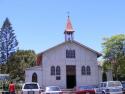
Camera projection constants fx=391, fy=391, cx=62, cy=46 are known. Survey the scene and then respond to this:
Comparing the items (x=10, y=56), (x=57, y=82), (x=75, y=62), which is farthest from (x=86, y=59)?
(x=10, y=56)

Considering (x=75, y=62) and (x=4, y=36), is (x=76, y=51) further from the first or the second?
(x=4, y=36)

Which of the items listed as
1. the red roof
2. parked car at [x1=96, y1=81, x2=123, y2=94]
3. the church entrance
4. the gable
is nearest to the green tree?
the red roof

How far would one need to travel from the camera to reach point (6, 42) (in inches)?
3546

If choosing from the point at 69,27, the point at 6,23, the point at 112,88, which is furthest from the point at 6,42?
the point at 112,88

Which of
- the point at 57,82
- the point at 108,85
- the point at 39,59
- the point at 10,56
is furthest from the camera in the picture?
the point at 10,56

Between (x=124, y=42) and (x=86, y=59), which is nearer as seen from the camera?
(x=86, y=59)

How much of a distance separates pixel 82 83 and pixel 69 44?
6.56 m

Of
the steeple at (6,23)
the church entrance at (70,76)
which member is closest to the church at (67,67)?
the church entrance at (70,76)

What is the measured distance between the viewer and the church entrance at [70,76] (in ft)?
206

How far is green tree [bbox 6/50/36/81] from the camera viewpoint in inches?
3514

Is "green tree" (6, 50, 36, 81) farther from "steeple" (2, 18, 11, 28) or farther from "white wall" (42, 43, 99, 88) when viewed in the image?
"white wall" (42, 43, 99, 88)

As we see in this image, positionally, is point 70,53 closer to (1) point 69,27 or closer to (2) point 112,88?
(1) point 69,27

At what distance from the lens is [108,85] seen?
40531mm

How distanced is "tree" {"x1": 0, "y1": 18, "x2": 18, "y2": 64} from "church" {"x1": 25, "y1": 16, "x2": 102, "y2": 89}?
26.3 meters
